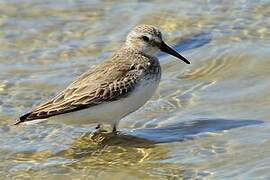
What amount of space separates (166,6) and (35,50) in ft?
7.15

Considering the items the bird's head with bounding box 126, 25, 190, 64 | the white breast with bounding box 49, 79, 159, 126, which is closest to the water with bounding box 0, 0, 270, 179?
the white breast with bounding box 49, 79, 159, 126

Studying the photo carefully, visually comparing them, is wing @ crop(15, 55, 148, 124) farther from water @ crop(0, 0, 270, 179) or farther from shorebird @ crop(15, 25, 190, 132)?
water @ crop(0, 0, 270, 179)

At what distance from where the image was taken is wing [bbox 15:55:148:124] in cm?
801

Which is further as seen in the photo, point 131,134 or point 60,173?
point 131,134

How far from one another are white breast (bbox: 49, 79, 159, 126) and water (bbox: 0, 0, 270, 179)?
289 millimetres

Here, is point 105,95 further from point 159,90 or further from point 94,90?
point 159,90

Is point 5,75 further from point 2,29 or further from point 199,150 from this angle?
point 199,150

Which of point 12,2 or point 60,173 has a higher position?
point 12,2

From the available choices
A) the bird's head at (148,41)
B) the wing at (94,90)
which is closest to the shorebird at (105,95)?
the wing at (94,90)

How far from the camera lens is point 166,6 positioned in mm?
12234

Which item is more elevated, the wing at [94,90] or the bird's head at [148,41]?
the bird's head at [148,41]

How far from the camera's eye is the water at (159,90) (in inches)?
301

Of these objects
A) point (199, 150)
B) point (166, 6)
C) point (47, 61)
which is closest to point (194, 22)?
point (166, 6)

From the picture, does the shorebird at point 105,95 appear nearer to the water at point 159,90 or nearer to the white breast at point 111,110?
the white breast at point 111,110
